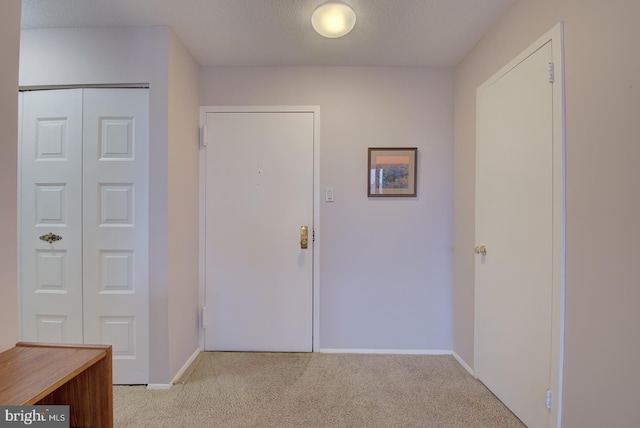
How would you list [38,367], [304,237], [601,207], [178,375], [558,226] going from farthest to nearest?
[304,237] → [178,375] → [558,226] → [601,207] → [38,367]

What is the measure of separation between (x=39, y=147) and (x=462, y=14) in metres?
2.79

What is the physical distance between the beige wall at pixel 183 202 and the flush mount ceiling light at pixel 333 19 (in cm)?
97

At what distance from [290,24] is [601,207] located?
1.88 meters

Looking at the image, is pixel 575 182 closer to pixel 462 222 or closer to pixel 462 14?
pixel 462 222

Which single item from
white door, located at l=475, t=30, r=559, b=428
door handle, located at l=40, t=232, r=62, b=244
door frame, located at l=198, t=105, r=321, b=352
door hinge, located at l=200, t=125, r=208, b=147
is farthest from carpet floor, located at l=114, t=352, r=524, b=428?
door hinge, located at l=200, t=125, r=208, b=147

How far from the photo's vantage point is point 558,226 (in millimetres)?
1328

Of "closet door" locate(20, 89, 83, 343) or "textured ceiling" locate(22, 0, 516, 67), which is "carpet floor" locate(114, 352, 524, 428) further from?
"textured ceiling" locate(22, 0, 516, 67)

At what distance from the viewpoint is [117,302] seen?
1885 millimetres

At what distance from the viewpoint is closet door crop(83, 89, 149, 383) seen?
73.7 inches

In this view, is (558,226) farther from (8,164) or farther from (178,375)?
(178,375)

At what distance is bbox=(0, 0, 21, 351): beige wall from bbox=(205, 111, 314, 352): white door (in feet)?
4.27

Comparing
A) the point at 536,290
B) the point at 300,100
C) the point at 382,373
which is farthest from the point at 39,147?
the point at 536,290

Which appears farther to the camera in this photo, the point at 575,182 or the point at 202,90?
the point at 202,90

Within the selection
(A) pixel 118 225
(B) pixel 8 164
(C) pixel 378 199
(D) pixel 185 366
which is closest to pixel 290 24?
(C) pixel 378 199
